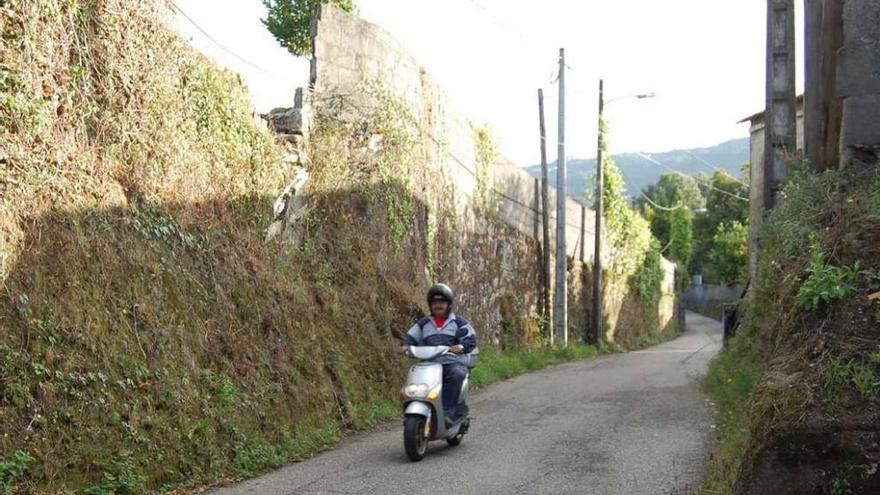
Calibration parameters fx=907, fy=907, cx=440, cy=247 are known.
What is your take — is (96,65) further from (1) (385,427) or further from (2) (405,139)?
(2) (405,139)

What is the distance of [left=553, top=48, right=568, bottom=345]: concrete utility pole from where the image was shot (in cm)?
2466

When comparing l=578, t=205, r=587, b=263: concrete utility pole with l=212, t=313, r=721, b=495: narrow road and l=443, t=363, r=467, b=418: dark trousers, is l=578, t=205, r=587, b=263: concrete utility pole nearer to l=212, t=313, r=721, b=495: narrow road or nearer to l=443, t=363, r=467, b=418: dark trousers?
l=212, t=313, r=721, b=495: narrow road

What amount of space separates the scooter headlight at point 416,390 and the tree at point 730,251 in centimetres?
4798

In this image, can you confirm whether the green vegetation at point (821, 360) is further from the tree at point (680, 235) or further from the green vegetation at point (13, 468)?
the tree at point (680, 235)

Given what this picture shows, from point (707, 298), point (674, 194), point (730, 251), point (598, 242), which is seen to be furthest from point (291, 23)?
point (674, 194)

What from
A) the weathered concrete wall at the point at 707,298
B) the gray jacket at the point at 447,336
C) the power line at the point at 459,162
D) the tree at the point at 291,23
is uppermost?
the tree at the point at 291,23

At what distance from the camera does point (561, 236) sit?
2509 cm

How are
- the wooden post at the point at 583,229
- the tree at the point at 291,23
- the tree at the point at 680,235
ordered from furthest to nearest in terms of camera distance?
Result: the tree at the point at 680,235 → the wooden post at the point at 583,229 → the tree at the point at 291,23

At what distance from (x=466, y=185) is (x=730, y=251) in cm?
4231

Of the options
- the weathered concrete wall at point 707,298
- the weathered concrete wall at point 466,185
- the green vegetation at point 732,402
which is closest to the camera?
the green vegetation at point 732,402

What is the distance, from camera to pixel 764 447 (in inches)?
206

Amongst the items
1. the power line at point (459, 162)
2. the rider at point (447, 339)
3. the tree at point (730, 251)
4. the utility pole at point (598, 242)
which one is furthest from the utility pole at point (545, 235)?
the tree at point (730, 251)

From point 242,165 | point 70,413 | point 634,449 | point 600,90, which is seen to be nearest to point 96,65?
point 242,165

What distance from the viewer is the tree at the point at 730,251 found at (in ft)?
183
